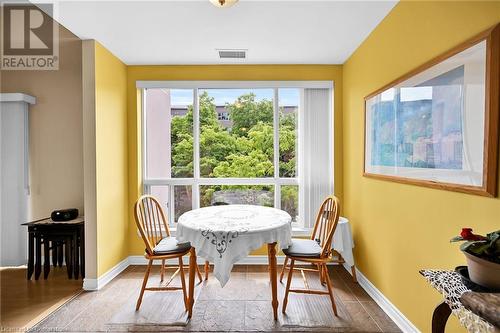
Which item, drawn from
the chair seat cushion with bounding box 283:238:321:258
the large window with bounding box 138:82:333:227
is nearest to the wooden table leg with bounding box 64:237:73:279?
the large window with bounding box 138:82:333:227

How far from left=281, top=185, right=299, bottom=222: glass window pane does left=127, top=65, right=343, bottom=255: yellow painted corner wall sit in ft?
1.75

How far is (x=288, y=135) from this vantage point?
3.85 m

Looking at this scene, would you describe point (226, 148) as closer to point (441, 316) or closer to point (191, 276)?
point (191, 276)

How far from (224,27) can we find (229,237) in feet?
6.29

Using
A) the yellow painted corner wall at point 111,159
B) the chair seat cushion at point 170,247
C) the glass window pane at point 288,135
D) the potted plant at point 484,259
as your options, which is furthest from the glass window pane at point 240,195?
the potted plant at point 484,259

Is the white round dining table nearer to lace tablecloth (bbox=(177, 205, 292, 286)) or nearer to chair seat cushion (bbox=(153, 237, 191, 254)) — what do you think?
lace tablecloth (bbox=(177, 205, 292, 286))

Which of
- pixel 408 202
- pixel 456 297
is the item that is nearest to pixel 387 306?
pixel 408 202

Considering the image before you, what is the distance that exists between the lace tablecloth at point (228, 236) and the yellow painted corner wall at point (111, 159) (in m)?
1.16

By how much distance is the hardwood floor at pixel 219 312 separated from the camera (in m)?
2.29

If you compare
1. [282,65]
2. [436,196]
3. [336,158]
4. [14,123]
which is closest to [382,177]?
[436,196]

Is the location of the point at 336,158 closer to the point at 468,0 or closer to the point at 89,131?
the point at 468,0

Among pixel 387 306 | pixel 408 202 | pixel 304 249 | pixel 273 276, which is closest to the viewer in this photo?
pixel 408 202

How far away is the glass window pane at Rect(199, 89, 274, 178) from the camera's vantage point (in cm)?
382

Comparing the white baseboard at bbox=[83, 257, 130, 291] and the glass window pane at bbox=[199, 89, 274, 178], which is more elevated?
the glass window pane at bbox=[199, 89, 274, 178]
